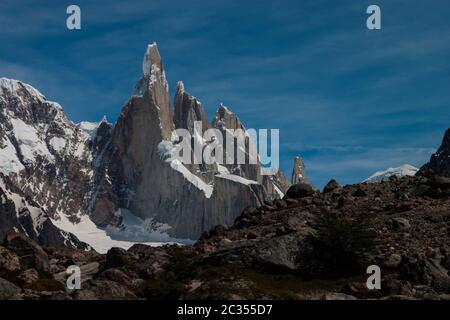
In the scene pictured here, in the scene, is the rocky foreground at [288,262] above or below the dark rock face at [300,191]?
below

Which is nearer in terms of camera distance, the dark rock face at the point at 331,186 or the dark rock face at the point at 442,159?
the dark rock face at the point at 331,186

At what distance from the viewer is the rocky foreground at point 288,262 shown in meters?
37.5

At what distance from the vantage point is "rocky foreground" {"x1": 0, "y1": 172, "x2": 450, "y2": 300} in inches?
1475

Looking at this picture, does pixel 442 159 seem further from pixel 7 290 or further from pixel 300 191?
pixel 7 290

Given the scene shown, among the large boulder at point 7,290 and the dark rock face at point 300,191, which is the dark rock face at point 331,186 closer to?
the dark rock face at point 300,191

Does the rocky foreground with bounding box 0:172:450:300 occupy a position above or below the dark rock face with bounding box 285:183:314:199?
below

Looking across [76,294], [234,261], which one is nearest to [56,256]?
[234,261]

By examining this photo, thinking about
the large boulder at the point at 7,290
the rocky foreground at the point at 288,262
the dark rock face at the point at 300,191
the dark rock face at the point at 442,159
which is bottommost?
the large boulder at the point at 7,290

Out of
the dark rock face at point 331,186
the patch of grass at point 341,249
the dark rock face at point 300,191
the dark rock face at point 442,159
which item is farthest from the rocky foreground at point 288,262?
the dark rock face at point 442,159

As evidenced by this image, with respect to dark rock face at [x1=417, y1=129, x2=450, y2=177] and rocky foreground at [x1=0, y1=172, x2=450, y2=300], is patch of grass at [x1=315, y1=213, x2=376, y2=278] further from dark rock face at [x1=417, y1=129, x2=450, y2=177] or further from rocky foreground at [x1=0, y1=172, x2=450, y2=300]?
dark rock face at [x1=417, y1=129, x2=450, y2=177]

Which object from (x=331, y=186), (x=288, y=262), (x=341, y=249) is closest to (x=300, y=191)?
(x=331, y=186)

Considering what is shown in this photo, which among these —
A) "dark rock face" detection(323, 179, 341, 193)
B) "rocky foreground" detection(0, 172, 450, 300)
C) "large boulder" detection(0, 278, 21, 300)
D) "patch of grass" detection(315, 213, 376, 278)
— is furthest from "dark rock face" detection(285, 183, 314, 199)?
"large boulder" detection(0, 278, 21, 300)
